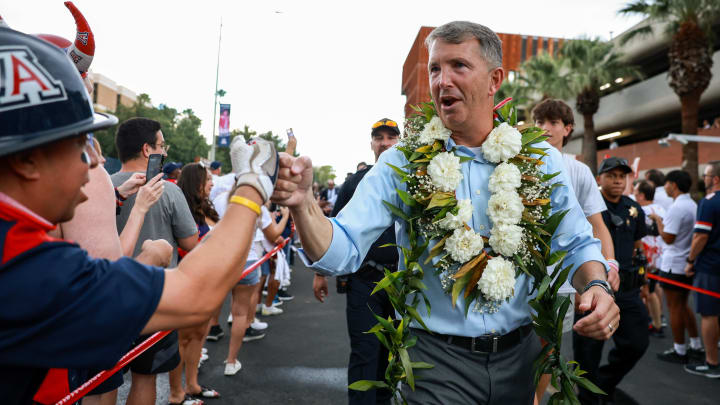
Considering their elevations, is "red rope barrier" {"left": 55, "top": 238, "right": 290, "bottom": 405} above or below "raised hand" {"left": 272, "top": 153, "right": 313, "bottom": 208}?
below

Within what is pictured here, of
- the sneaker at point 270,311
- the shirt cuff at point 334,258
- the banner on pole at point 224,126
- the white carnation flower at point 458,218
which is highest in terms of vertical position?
the banner on pole at point 224,126

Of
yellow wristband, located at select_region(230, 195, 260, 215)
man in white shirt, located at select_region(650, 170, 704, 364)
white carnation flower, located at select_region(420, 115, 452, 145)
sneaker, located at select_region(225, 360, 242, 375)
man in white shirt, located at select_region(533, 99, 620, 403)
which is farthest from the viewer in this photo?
man in white shirt, located at select_region(650, 170, 704, 364)

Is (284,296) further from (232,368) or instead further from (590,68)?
(590,68)

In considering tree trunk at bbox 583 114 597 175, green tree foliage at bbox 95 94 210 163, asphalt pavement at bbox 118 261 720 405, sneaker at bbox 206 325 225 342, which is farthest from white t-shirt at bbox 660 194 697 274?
green tree foliage at bbox 95 94 210 163

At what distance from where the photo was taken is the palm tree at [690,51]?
754 inches

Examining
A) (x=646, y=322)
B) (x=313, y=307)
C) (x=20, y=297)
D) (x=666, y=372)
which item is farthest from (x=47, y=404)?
(x=313, y=307)

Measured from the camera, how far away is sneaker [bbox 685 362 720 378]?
554cm

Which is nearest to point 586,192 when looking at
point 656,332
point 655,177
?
point 656,332

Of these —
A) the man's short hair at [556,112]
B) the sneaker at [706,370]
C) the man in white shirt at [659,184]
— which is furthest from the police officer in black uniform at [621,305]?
the man in white shirt at [659,184]

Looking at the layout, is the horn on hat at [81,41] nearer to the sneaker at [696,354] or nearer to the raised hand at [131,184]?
the raised hand at [131,184]

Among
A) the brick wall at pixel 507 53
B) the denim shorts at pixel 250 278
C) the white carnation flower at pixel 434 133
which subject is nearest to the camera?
the white carnation flower at pixel 434 133

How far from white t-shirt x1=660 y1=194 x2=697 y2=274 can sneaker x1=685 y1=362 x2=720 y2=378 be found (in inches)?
49.9

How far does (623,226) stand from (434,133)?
3.25 m

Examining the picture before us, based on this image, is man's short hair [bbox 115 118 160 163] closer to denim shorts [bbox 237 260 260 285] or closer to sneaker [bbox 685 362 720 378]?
denim shorts [bbox 237 260 260 285]
